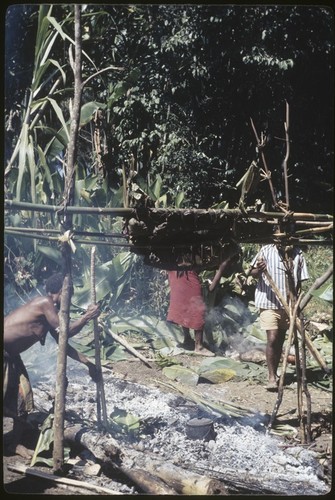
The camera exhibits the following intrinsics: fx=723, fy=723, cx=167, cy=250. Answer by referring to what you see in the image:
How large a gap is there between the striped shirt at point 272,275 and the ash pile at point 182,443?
0.65 metres

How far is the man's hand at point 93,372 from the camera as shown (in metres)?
4.06

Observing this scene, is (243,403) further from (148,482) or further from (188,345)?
(148,482)

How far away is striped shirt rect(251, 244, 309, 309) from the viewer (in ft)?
13.4

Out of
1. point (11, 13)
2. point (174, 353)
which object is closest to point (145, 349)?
point (174, 353)

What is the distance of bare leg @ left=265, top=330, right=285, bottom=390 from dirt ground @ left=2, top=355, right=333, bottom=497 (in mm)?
73

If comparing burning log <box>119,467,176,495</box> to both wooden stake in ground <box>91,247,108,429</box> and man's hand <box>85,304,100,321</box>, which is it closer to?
wooden stake in ground <box>91,247,108,429</box>

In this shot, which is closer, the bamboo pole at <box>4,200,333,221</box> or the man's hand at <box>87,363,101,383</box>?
the bamboo pole at <box>4,200,333,221</box>

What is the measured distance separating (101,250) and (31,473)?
4.25 ft

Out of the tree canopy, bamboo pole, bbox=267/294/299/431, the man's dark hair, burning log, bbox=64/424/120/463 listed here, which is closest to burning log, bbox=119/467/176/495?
burning log, bbox=64/424/120/463

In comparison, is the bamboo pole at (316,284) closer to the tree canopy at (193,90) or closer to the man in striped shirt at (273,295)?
the man in striped shirt at (273,295)

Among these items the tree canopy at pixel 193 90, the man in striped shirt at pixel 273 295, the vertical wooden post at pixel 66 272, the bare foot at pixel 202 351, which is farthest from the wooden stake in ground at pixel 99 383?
the man in striped shirt at pixel 273 295

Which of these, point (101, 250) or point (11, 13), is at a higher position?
point (11, 13)

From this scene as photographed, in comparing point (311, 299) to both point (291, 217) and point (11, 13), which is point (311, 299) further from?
point (11, 13)

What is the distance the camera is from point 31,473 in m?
4.01
